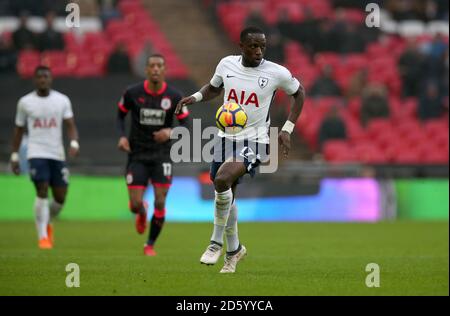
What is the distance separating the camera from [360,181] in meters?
23.2

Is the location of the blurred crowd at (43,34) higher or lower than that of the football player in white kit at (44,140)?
higher

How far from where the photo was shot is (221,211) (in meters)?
10.9

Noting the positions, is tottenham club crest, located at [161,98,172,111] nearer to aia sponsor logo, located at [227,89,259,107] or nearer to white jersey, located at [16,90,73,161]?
white jersey, located at [16,90,73,161]

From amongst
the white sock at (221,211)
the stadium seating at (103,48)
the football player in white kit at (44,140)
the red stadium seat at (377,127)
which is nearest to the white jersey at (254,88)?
the white sock at (221,211)

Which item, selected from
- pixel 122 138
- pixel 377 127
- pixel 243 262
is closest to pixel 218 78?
pixel 243 262

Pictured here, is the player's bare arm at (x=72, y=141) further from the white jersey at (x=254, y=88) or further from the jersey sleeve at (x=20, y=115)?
the white jersey at (x=254, y=88)

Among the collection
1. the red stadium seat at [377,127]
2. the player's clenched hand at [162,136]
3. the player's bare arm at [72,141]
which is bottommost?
the player's clenched hand at [162,136]

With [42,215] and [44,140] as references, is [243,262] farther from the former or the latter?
[44,140]

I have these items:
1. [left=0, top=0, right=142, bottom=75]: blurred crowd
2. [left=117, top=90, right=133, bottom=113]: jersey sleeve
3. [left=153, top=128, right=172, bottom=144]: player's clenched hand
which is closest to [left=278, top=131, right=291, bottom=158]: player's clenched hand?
[left=153, top=128, right=172, bottom=144]: player's clenched hand

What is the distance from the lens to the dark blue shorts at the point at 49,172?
1523 cm

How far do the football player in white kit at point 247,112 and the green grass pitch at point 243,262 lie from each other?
60cm

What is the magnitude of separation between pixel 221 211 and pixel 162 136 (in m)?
3.37
